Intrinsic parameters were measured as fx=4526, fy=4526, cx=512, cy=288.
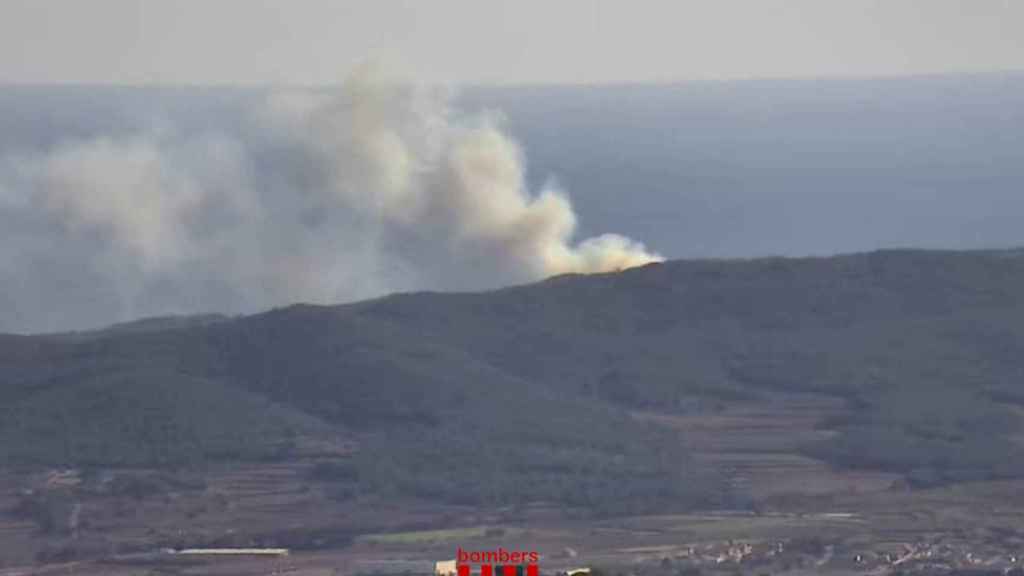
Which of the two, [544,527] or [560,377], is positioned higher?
[560,377]

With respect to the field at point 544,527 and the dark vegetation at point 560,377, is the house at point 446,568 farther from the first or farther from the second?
the dark vegetation at point 560,377

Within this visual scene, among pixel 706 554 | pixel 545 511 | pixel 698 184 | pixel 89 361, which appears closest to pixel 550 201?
pixel 89 361

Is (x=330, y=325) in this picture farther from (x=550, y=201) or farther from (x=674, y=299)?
(x=550, y=201)

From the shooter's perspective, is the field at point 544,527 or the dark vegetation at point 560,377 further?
the dark vegetation at point 560,377

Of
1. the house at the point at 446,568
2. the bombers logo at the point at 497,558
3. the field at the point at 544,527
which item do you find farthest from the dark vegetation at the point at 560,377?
the house at the point at 446,568

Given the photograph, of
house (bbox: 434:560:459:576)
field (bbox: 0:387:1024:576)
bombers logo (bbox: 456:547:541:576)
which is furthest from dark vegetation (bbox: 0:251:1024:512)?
house (bbox: 434:560:459:576)

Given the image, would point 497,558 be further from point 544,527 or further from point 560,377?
point 560,377

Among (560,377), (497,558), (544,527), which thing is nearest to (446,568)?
(497,558)

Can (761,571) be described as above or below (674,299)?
below
